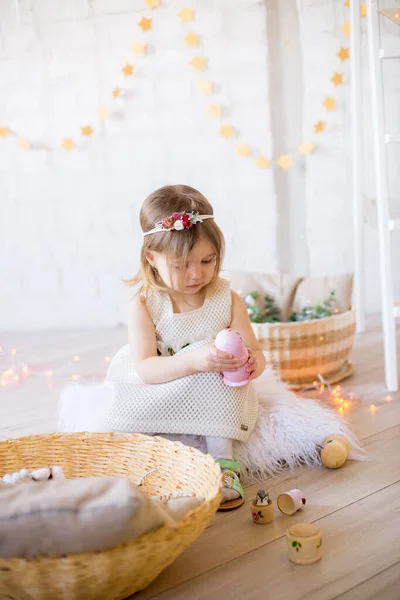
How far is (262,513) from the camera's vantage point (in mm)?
1212

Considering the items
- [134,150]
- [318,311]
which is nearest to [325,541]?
[318,311]

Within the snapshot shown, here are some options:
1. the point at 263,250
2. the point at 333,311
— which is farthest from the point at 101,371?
the point at 263,250

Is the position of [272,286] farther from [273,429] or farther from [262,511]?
[262,511]

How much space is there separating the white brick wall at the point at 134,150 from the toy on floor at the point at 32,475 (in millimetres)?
1827

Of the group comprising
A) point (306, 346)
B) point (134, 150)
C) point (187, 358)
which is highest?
point (134, 150)

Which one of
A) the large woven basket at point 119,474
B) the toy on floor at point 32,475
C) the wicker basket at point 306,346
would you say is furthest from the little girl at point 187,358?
the wicker basket at point 306,346

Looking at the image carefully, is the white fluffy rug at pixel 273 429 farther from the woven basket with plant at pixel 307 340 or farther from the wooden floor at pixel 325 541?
the woven basket with plant at pixel 307 340

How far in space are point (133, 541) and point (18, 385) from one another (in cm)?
140

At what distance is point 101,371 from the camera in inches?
90.3

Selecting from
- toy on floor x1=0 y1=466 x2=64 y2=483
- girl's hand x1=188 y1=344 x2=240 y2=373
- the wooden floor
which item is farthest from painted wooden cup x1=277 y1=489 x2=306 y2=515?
toy on floor x1=0 y1=466 x2=64 y2=483

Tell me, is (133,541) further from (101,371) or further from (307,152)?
(307,152)

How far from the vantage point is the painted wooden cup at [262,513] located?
1.21 m

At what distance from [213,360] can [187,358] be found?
73mm

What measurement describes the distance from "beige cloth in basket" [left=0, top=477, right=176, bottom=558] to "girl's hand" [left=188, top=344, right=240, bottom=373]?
469 millimetres
